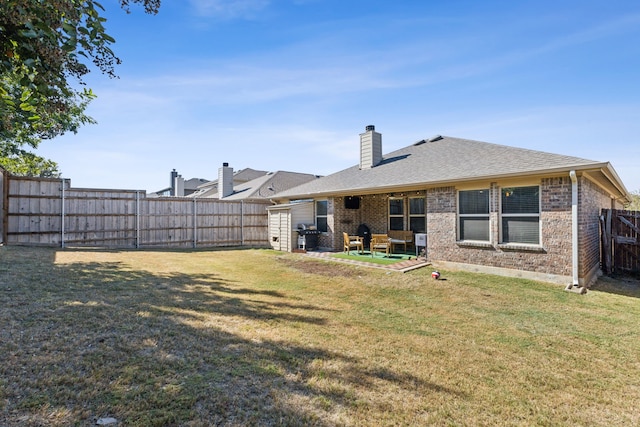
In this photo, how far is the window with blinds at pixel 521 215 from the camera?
7797 mm

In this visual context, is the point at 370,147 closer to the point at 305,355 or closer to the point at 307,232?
the point at 307,232

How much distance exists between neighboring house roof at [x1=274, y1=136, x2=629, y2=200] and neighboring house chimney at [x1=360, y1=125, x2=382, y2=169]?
0.32 m

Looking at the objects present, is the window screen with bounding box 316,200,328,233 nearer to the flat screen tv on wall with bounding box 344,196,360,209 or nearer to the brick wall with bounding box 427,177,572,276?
the flat screen tv on wall with bounding box 344,196,360,209

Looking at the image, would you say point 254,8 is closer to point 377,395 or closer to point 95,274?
point 95,274

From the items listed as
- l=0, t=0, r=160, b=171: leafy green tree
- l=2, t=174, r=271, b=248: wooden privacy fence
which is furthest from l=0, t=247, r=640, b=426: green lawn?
l=2, t=174, r=271, b=248: wooden privacy fence

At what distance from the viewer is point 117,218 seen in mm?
13703

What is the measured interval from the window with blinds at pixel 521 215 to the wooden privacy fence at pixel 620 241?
4.16m

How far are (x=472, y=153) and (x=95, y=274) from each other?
11.4 meters

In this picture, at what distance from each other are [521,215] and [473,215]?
1.21 metres

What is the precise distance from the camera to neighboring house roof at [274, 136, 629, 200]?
7598 mm

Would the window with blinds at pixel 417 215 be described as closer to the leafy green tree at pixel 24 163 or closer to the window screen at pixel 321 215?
the window screen at pixel 321 215

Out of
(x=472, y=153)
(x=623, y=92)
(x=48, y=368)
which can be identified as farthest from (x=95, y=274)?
(x=623, y=92)

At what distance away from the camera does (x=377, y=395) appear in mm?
2793

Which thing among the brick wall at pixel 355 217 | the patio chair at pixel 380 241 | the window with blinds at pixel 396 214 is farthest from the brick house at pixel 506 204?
the patio chair at pixel 380 241
